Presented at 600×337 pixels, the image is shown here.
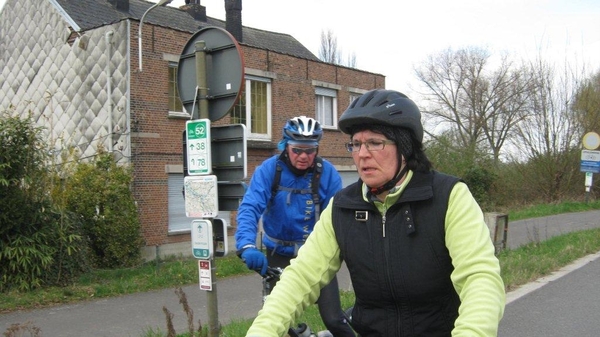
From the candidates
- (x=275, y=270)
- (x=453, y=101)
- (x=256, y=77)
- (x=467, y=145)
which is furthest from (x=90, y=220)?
(x=453, y=101)

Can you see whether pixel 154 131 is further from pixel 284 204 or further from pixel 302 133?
pixel 302 133

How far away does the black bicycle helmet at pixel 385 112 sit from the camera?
244cm

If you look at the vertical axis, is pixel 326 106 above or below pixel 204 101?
above

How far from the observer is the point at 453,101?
146 feet

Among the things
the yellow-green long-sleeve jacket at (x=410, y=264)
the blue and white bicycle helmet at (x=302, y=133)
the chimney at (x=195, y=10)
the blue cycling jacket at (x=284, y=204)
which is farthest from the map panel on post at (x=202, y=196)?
the chimney at (x=195, y=10)

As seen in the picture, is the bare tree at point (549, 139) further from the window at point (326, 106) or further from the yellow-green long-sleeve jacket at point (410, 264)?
the yellow-green long-sleeve jacket at point (410, 264)

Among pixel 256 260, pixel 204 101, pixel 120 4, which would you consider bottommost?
pixel 256 260

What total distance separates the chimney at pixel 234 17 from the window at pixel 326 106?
12.2ft

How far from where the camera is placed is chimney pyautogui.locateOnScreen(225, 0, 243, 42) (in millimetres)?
23141

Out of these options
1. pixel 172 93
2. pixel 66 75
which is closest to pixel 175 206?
pixel 172 93

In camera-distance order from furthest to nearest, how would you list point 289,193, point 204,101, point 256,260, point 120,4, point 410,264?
point 120,4
point 204,101
point 289,193
point 256,260
point 410,264

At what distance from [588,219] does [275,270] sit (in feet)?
61.8

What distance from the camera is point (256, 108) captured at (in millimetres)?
20031

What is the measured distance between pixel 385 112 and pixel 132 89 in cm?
1456
